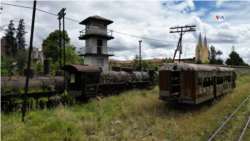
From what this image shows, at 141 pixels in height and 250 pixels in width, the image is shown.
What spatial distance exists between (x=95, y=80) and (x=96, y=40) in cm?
1412

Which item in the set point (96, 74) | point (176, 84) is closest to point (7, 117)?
point (96, 74)

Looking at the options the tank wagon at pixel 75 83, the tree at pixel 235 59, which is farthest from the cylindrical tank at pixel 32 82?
the tree at pixel 235 59

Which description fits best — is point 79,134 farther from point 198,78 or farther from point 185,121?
point 198,78

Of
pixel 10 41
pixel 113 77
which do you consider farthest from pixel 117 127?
pixel 10 41

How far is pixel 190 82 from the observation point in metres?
8.04

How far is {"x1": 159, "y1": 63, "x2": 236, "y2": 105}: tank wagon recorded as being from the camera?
26.3 feet

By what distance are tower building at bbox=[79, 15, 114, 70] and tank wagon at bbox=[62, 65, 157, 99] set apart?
8.94m

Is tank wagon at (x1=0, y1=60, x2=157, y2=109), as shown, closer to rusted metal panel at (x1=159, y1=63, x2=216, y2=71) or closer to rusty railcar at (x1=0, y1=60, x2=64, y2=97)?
rusty railcar at (x1=0, y1=60, x2=64, y2=97)

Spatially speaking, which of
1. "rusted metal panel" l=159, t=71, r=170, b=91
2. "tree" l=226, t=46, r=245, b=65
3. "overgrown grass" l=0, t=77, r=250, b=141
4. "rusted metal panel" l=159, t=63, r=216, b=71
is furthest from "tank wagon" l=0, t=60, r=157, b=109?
"tree" l=226, t=46, r=245, b=65

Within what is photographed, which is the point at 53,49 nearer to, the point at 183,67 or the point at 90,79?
the point at 90,79

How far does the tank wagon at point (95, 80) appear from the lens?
10945 millimetres

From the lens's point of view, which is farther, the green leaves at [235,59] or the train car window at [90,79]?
the green leaves at [235,59]

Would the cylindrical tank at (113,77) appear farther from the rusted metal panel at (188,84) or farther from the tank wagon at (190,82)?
the rusted metal panel at (188,84)

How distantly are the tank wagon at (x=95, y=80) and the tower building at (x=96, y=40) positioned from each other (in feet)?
29.3
